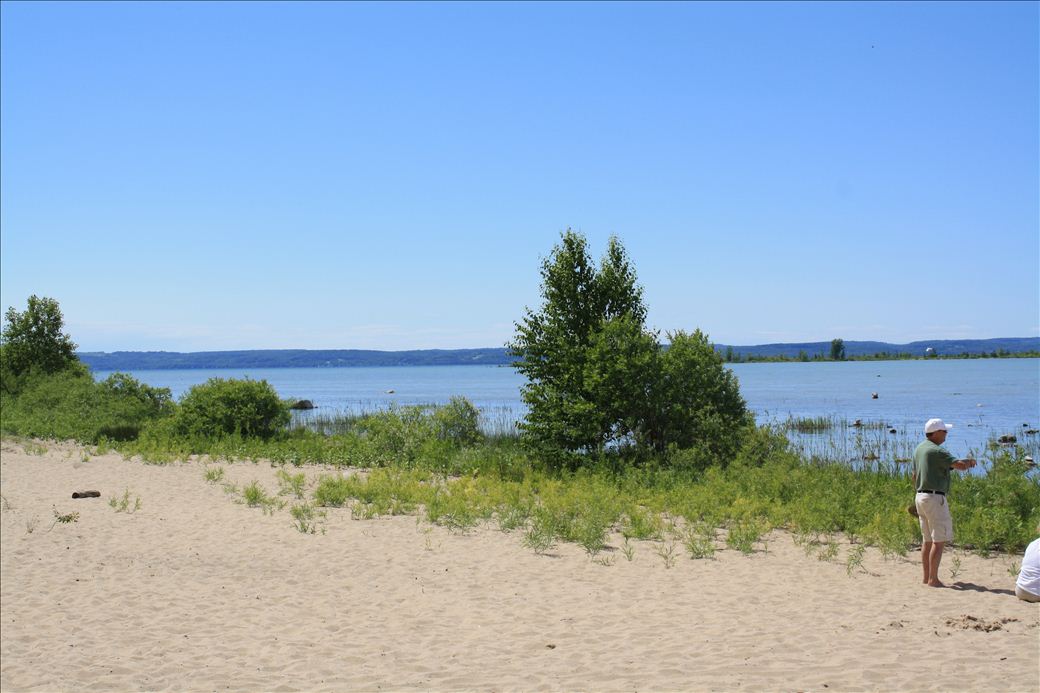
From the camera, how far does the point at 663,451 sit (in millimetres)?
20094

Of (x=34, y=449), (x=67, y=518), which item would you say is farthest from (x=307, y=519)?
(x=34, y=449)

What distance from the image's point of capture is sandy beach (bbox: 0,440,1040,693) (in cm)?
768

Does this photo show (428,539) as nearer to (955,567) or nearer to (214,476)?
(955,567)

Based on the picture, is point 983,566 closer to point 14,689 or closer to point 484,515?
point 484,515

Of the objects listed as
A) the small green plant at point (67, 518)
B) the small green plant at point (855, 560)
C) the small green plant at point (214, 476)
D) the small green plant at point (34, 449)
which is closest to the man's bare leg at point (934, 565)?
the small green plant at point (855, 560)

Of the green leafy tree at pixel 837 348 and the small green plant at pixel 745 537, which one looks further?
the green leafy tree at pixel 837 348

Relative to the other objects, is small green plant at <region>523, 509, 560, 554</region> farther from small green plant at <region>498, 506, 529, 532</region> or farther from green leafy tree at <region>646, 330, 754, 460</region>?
green leafy tree at <region>646, 330, 754, 460</region>

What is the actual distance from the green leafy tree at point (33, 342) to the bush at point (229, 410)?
16157 mm

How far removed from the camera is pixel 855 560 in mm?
11078

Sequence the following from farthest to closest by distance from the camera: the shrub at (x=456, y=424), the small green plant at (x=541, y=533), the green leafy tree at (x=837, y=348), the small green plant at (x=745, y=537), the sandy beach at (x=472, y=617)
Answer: the green leafy tree at (x=837, y=348), the shrub at (x=456, y=424), the small green plant at (x=541, y=533), the small green plant at (x=745, y=537), the sandy beach at (x=472, y=617)

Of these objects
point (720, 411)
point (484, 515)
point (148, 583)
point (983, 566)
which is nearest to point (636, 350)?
point (720, 411)

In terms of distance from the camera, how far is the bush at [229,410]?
27906mm

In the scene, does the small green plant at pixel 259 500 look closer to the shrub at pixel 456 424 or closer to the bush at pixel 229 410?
the shrub at pixel 456 424

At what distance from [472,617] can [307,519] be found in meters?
6.41
